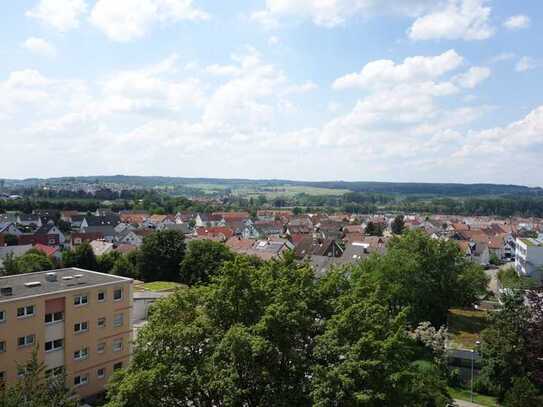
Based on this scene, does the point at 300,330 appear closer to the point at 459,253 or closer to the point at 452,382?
the point at 452,382

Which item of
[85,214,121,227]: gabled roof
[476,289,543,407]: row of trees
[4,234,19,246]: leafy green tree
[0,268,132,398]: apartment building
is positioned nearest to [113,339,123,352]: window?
[0,268,132,398]: apartment building

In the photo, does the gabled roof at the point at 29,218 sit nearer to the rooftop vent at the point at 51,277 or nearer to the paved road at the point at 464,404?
the rooftop vent at the point at 51,277

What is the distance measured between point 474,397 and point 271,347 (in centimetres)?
1811

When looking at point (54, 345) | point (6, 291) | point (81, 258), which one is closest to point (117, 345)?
point (54, 345)

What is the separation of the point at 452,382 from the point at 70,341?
21571 mm

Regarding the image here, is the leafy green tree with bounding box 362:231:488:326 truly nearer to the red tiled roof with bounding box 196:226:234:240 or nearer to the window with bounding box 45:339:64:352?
the window with bounding box 45:339:64:352

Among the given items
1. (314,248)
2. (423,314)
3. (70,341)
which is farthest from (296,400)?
(314,248)

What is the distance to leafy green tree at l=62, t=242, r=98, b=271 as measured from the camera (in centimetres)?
5934

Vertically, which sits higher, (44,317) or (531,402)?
(44,317)

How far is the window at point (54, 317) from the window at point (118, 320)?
11.4 ft

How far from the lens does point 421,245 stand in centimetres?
3991

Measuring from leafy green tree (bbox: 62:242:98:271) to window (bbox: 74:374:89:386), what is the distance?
34420 mm

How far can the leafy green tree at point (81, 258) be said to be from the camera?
195 ft

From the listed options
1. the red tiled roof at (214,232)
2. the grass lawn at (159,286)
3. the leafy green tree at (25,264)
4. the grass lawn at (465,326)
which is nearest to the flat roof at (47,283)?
the leafy green tree at (25,264)
